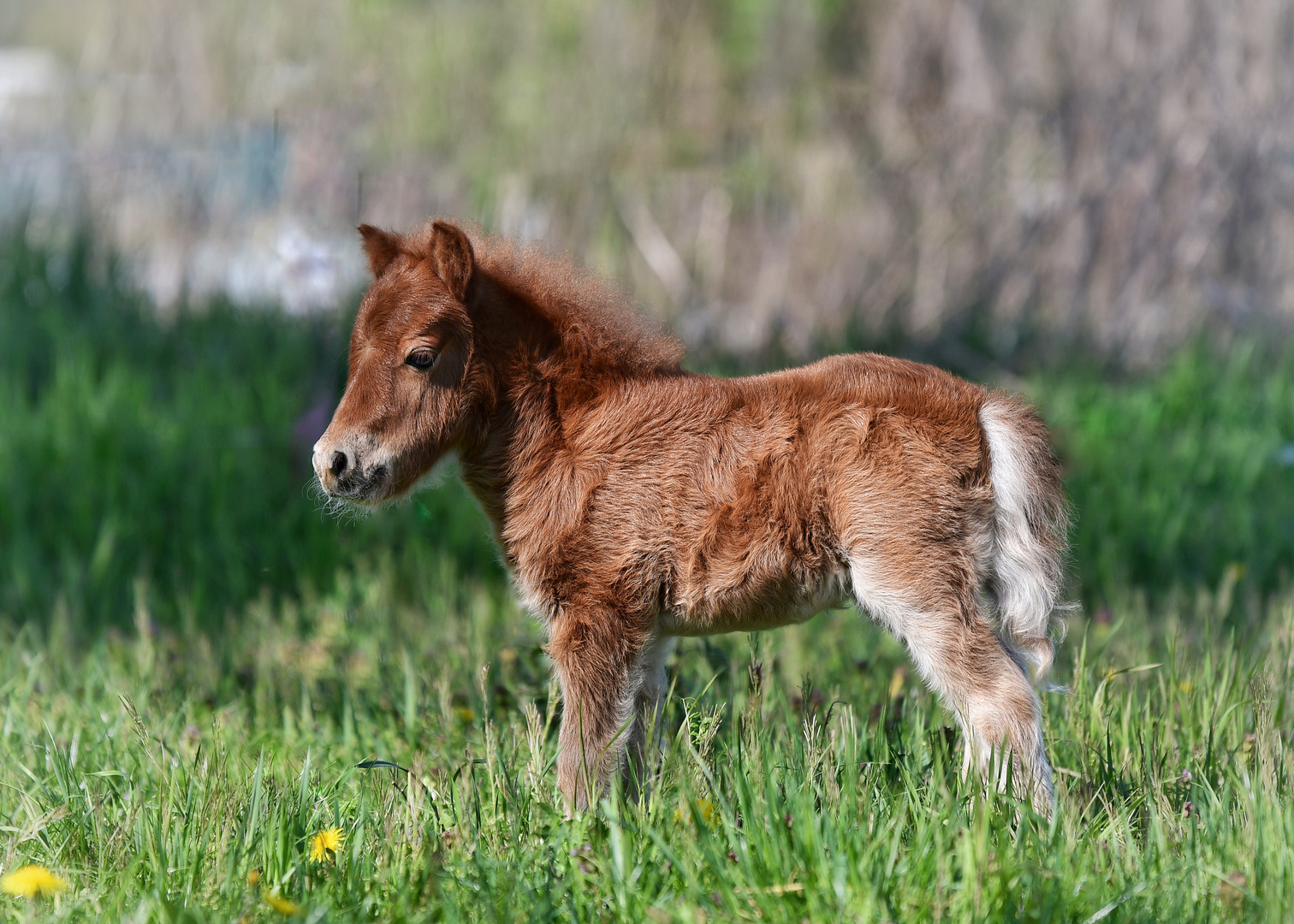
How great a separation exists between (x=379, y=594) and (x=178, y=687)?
105 cm

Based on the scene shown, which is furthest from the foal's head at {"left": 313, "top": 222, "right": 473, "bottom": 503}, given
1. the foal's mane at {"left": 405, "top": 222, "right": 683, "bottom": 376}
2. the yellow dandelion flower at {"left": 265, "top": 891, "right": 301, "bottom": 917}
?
the yellow dandelion flower at {"left": 265, "top": 891, "right": 301, "bottom": 917}

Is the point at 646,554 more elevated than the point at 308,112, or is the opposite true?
the point at 308,112

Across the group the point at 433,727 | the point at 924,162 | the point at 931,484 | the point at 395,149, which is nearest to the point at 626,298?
the point at 931,484

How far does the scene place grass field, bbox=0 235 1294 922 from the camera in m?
2.49

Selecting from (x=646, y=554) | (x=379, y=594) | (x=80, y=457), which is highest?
(x=646, y=554)

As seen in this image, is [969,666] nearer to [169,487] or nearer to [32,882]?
[32,882]

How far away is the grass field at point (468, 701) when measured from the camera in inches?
98.0

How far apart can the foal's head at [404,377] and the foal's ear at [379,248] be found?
0.03 meters

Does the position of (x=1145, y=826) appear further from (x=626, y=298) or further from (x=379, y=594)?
(x=379, y=594)

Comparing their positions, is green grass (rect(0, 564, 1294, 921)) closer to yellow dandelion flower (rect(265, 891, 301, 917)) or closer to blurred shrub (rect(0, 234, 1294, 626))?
yellow dandelion flower (rect(265, 891, 301, 917))

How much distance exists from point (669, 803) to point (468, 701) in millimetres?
1260

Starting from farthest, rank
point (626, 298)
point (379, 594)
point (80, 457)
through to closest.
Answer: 1. point (80, 457)
2. point (379, 594)
3. point (626, 298)

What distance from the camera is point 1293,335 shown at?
8.16 meters

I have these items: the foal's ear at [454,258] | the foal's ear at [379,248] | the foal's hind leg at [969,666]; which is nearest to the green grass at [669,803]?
the foal's hind leg at [969,666]
